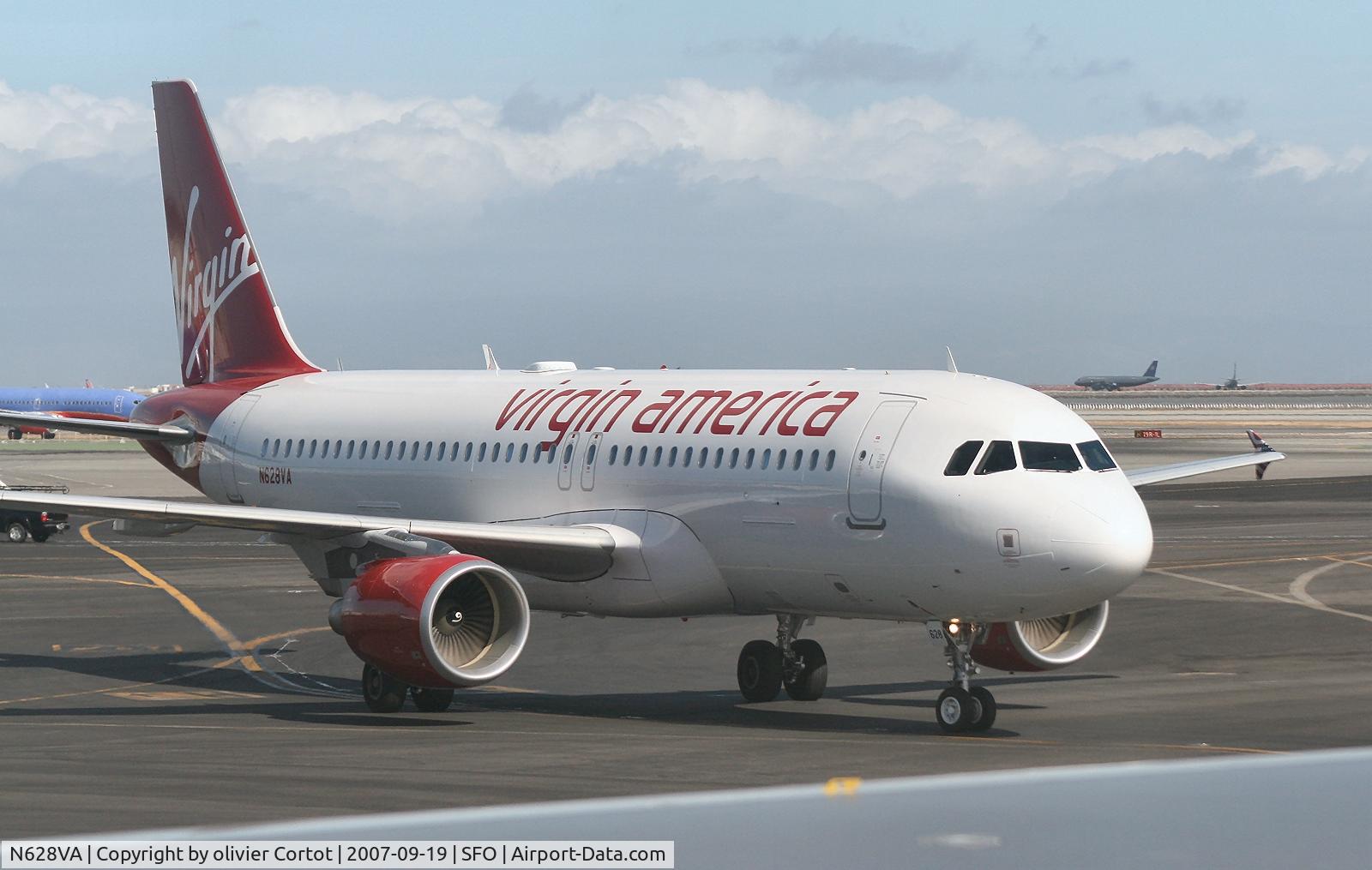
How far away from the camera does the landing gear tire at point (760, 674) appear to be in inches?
1022

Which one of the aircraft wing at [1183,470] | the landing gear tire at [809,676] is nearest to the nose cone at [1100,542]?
the aircraft wing at [1183,470]

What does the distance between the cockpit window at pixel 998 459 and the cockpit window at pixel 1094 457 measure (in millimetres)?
977

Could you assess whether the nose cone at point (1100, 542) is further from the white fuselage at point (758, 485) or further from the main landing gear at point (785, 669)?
the main landing gear at point (785, 669)

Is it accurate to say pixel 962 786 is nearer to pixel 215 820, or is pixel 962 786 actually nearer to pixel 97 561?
pixel 215 820

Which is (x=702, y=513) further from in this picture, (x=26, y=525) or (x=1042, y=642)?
(x=26, y=525)

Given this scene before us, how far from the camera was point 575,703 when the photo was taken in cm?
2588

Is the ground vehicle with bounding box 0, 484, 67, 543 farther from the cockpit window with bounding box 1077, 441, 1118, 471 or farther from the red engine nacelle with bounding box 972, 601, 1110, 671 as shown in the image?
the cockpit window with bounding box 1077, 441, 1118, 471

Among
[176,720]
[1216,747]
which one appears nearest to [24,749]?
[176,720]

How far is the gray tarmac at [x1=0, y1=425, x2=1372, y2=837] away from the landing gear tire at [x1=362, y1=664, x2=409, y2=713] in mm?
367

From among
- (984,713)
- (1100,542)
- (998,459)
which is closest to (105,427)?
(998,459)

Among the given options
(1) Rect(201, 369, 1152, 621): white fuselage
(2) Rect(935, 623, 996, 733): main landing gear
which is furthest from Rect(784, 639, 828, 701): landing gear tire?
(2) Rect(935, 623, 996, 733): main landing gear

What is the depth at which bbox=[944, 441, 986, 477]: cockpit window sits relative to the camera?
2225cm

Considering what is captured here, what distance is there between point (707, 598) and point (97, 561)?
91.9 feet

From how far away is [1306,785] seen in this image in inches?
210
